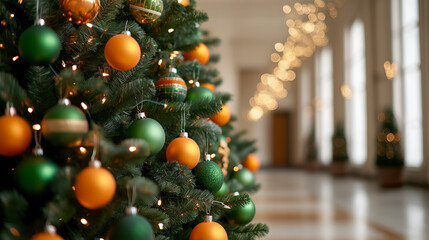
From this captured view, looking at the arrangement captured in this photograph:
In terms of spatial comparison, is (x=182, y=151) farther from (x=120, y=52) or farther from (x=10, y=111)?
(x=10, y=111)

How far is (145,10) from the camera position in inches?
36.7

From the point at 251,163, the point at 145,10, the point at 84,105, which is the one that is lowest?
the point at 251,163

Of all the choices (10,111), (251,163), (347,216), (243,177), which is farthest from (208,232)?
(347,216)

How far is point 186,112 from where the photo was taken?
940mm

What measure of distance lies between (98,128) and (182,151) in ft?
0.93

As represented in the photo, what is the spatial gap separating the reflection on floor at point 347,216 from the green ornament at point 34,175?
6.98 ft

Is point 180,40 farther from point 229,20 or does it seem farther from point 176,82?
point 229,20

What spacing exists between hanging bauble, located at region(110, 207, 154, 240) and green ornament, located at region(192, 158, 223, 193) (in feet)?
1.02

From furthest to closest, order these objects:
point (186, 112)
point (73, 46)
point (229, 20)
Answer: point (229, 20) < point (186, 112) < point (73, 46)

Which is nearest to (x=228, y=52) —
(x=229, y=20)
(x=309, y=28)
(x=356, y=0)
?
(x=229, y=20)

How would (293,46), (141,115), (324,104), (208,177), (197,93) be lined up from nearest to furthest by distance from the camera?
(141,115), (208,177), (197,93), (293,46), (324,104)

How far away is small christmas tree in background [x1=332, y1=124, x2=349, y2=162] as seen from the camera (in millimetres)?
9234

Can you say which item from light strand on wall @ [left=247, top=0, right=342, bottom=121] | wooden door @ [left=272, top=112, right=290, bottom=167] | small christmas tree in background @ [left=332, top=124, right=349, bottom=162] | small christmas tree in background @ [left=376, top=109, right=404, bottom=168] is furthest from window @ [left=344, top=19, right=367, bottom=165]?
wooden door @ [left=272, top=112, right=290, bottom=167]

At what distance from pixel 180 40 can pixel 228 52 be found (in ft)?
40.2
